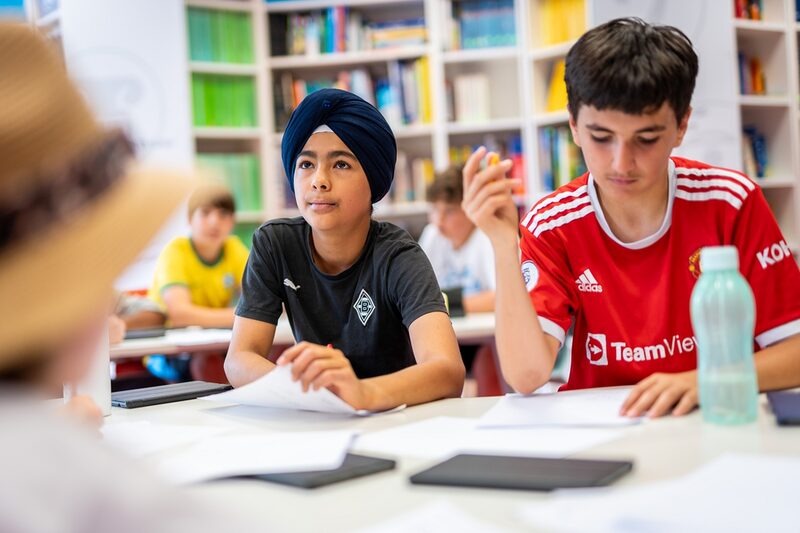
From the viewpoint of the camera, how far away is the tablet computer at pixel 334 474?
100cm

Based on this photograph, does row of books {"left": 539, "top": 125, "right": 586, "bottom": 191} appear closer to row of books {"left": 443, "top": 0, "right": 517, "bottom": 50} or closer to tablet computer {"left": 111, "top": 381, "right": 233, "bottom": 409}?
row of books {"left": 443, "top": 0, "right": 517, "bottom": 50}

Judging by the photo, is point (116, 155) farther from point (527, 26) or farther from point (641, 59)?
point (527, 26)

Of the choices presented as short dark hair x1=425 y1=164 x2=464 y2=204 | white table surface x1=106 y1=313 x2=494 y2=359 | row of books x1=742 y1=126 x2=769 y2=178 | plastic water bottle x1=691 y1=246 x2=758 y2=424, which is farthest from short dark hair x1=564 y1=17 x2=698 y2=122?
row of books x1=742 y1=126 x2=769 y2=178

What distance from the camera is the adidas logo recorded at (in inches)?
67.2

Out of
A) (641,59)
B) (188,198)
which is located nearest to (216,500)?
(188,198)

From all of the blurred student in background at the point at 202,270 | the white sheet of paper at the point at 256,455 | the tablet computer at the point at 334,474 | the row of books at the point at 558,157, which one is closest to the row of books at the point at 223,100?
the blurred student in background at the point at 202,270

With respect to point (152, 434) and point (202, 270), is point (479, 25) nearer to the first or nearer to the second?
point (202, 270)

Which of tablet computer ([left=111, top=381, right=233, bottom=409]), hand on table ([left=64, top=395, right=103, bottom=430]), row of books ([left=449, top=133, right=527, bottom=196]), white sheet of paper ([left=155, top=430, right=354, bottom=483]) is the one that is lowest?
tablet computer ([left=111, top=381, right=233, bottom=409])

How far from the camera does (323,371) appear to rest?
1.43m

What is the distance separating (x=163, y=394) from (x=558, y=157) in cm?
329

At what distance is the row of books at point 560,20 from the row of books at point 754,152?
1.13 meters

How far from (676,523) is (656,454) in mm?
273

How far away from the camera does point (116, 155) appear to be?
68 cm

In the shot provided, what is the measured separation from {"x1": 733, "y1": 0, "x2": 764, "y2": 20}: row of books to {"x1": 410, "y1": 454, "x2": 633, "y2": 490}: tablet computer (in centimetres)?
429
